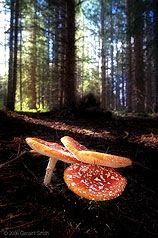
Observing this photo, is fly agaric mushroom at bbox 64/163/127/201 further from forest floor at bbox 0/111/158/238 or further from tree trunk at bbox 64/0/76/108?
tree trunk at bbox 64/0/76/108

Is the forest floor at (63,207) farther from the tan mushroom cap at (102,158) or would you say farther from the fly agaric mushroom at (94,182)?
the tan mushroom cap at (102,158)

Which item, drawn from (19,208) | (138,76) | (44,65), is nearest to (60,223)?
(19,208)

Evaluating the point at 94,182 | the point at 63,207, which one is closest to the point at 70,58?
the point at 94,182

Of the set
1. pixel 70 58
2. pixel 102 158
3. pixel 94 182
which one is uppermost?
pixel 70 58

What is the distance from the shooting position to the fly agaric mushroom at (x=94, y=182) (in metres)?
1.20

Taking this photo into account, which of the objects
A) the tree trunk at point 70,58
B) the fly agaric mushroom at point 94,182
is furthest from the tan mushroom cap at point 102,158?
the tree trunk at point 70,58

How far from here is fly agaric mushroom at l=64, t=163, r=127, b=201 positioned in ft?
3.93

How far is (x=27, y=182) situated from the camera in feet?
4.69

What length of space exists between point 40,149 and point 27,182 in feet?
1.36

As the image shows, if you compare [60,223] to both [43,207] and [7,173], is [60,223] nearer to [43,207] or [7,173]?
[43,207]

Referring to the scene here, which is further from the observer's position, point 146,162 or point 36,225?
point 146,162

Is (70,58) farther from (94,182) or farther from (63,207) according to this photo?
(63,207)

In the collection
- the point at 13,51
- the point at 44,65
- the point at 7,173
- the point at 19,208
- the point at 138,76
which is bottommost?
the point at 19,208

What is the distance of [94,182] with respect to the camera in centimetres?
134
